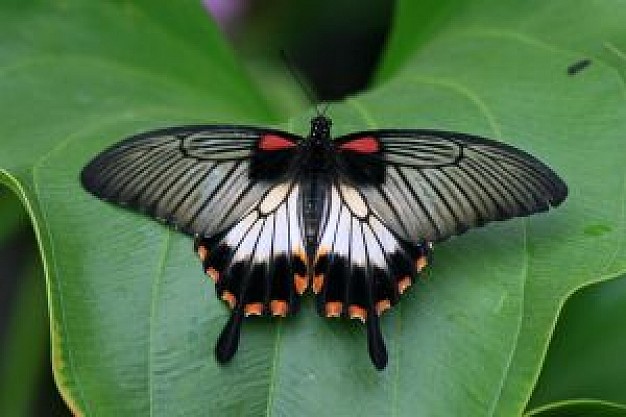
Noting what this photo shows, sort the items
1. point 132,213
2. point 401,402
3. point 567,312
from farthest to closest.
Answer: point 567,312, point 132,213, point 401,402

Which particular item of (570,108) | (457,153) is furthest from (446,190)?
(570,108)

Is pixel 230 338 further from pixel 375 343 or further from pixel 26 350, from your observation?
pixel 26 350

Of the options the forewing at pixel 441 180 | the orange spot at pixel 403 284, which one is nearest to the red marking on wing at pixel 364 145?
the forewing at pixel 441 180

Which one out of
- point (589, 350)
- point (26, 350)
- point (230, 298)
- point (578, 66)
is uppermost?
point (578, 66)

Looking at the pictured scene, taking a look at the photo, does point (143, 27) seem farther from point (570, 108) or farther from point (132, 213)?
point (570, 108)

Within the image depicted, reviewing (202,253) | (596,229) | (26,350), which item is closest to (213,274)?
(202,253)

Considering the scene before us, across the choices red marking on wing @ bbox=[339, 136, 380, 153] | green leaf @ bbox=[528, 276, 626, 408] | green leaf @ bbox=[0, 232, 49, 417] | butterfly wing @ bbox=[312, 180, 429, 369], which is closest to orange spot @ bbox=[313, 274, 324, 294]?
butterfly wing @ bbox=[312, 180, 429, 369]

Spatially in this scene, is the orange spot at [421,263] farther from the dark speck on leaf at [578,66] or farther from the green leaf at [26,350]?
the green leaf at [26,350]
